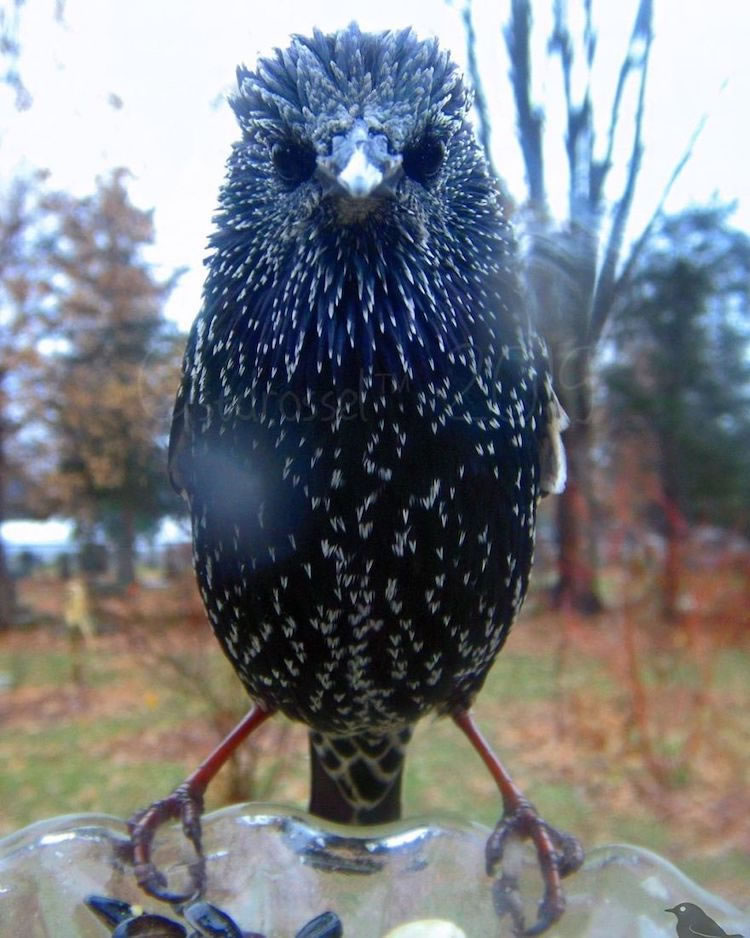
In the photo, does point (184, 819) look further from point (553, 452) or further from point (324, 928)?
point (553, 452)

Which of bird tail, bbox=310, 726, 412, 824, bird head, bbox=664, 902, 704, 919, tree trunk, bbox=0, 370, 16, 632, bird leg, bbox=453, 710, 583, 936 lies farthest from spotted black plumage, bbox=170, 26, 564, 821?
tree trunk, bbox=0, 370, 16, 632

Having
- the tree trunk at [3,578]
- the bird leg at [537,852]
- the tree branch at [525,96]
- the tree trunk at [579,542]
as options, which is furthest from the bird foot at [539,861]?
the tree trunk at [3,578]

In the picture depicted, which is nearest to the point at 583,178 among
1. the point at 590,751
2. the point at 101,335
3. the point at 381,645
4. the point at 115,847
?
the point at 381,645

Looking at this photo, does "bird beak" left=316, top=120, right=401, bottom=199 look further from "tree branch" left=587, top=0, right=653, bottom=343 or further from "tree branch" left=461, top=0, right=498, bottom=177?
"tree branch" left=587, top=0, right=653, bottom=343

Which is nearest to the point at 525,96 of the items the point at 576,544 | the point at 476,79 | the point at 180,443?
the point at 476,79

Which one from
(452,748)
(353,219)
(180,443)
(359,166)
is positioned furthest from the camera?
(452,748)

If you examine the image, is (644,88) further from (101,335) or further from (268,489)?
(101,335)
